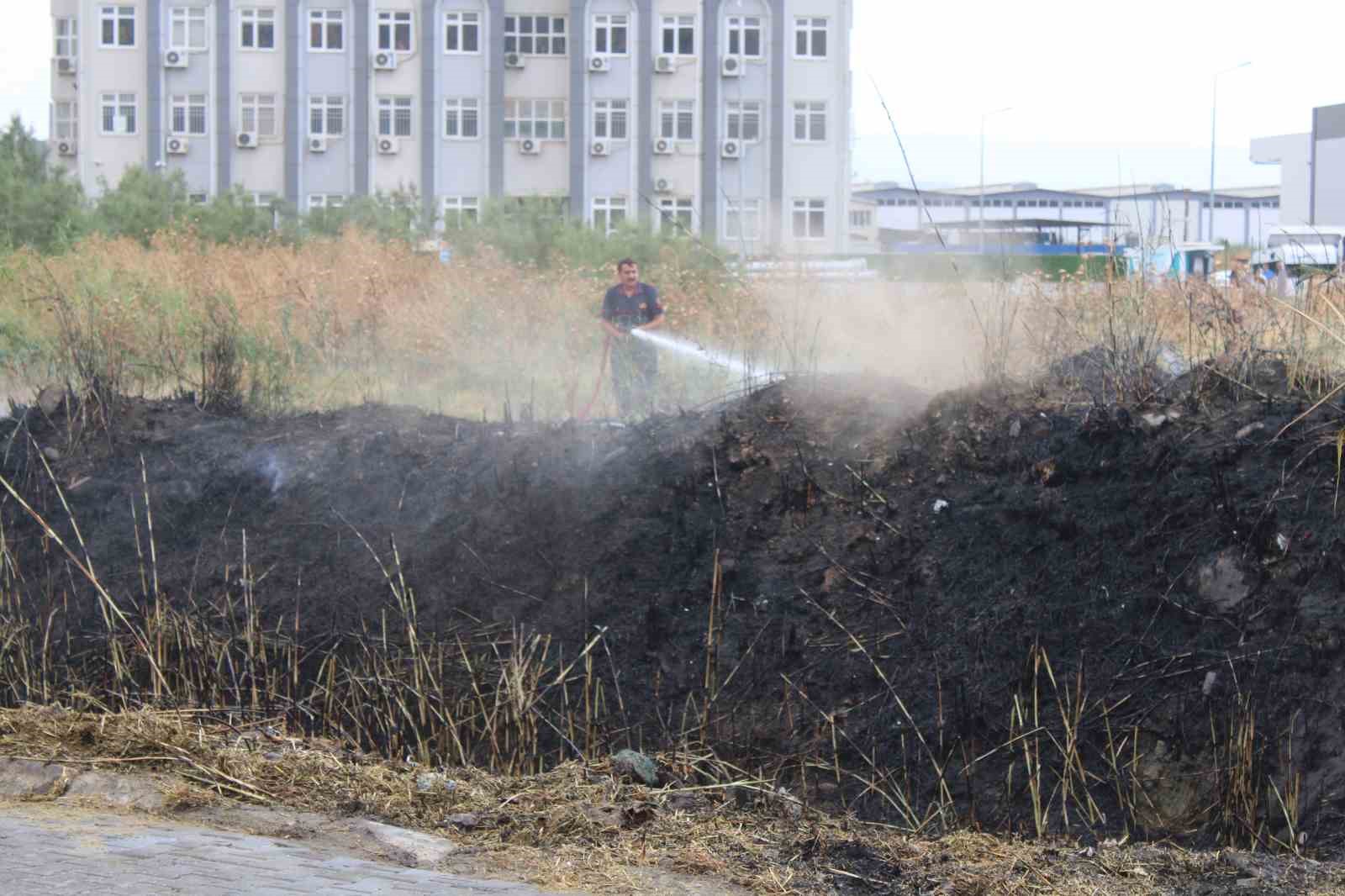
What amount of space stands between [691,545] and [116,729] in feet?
8.71

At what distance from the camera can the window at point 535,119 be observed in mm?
51312

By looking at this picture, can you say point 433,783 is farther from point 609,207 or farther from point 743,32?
point 743,32

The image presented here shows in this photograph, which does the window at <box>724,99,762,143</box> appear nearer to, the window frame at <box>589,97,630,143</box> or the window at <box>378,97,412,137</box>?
the window frame at <box>589,97,630,143</box>

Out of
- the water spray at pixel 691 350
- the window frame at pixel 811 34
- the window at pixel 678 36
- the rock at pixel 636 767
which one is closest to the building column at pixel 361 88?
the window at pixel 678 36

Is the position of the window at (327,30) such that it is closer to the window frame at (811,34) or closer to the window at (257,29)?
the window at (257,29)

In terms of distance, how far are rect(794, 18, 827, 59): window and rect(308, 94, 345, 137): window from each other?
15.7 m

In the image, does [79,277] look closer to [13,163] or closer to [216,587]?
[216,587]

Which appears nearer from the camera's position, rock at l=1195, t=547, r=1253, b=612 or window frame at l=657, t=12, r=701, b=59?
rock at l=1195, t=547, r=1253, b=612

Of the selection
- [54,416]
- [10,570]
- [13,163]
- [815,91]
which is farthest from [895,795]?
[815,91]

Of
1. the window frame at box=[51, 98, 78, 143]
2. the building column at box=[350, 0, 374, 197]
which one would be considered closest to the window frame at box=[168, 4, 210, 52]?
the building column at box=[350, 0, 374, 197]

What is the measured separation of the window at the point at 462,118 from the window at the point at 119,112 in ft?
35.5

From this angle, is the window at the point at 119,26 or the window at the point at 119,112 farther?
the window at the point at 119,26

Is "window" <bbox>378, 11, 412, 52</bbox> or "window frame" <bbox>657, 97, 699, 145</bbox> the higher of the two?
"window" <bbox>378, 11, 412, 52</bbox>

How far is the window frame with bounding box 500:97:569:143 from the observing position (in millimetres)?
51219
